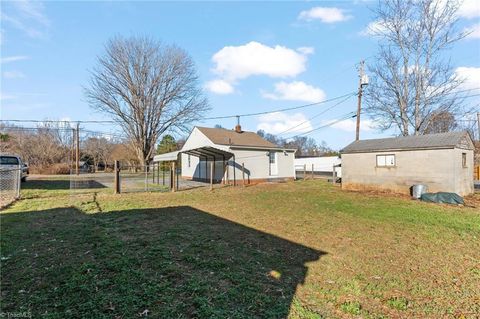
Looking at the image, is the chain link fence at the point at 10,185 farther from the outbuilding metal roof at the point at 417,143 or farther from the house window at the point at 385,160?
the house window at the point at 385,160

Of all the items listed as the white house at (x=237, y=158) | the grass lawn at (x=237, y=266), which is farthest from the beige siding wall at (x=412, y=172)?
the white house at (x=237, y=158)

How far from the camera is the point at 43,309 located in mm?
2842

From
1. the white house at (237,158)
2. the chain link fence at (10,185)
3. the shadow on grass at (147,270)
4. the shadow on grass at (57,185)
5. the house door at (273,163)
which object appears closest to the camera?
the shadow on grass at (147,270)

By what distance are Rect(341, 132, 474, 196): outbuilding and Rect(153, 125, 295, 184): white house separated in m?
5.68

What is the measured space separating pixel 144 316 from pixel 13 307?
1383 millimetres

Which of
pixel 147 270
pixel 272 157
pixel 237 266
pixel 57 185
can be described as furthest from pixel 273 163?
pixel 147 270

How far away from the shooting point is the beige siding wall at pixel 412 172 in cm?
1287

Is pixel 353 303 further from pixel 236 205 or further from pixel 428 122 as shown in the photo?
pixel 428 122

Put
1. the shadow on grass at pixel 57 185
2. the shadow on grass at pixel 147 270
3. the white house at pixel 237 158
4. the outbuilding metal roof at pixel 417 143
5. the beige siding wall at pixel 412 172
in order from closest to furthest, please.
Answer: the shadow on grass at pixel 147 270, the beige siding wall at pixel 412 172, the outbuilding metal roof at pixel 417 143, the shadow on grass at pixel 57 185, the white house at pixel 237 158

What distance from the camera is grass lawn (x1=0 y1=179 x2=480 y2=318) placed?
310 centimetres

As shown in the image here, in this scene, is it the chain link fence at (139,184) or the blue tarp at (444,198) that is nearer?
the blue tarp at (444,198)

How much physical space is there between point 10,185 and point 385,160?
18.0 metres

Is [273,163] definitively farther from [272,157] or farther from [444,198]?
[444,198]

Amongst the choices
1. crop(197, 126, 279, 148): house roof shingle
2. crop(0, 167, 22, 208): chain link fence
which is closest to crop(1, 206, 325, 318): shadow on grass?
crop(0, 167, 22, 208): chain link fence
